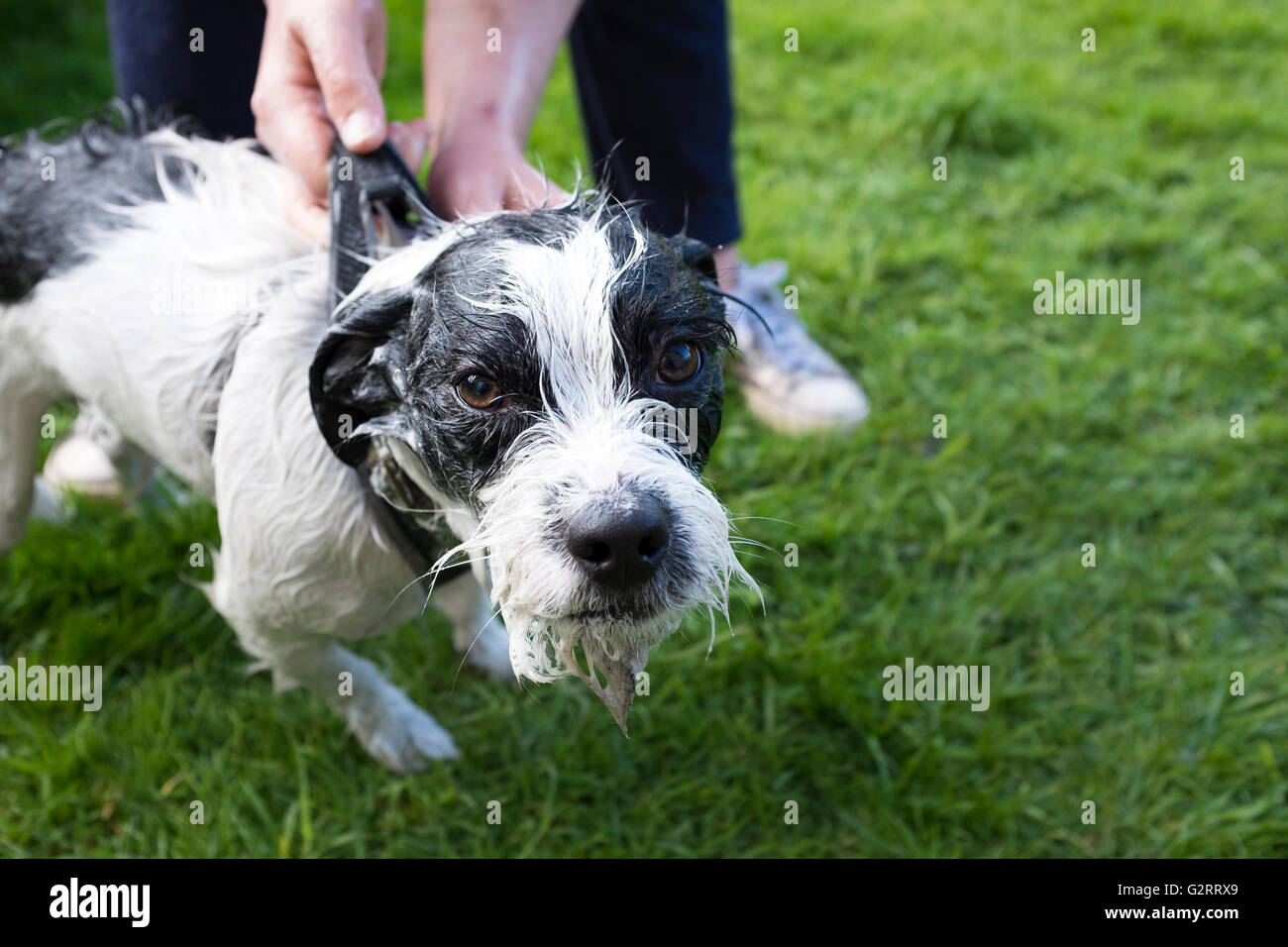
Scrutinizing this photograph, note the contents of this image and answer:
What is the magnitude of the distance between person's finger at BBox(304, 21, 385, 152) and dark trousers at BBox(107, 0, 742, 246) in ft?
3.12

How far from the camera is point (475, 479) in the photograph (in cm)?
210

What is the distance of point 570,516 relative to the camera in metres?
1.90

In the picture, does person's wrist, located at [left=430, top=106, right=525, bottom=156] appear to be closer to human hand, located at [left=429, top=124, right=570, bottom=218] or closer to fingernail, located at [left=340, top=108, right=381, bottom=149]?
human hand, located at [left=429, top=124, right=570, bottom=218]

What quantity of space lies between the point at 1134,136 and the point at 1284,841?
4.58 m

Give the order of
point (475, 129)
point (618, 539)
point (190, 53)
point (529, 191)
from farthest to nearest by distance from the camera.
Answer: point (190, 53) < point (475, 129) < point (529, 191) < point (618, 539)

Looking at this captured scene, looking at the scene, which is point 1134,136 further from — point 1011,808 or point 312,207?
point 312,207

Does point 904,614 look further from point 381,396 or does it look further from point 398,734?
point 381,396

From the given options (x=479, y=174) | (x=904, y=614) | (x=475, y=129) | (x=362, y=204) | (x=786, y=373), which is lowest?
(x=904, y=614)

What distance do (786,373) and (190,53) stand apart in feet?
8.61

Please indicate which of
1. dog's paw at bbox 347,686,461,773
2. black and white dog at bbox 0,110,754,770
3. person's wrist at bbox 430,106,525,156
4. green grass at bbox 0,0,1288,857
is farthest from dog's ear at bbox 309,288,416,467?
dog's paw at bbox 347,686,461,773

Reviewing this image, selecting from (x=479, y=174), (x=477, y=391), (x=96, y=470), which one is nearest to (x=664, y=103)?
(x=479, y=174)

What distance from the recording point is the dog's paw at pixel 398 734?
3330 millimetres
